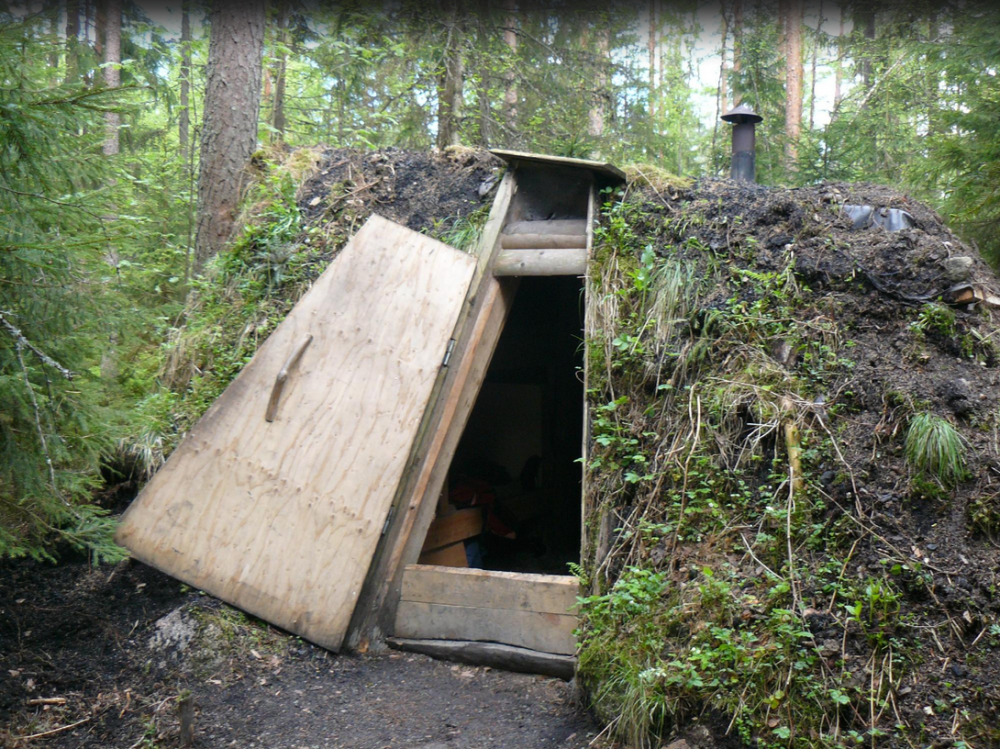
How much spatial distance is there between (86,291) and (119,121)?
33.7 feet

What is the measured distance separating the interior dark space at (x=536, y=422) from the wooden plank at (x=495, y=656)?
250 cm

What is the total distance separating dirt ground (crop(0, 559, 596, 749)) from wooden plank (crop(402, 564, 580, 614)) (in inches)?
13.8

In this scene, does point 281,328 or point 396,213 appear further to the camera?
point 396,213

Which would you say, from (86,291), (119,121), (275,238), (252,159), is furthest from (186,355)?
(119,121)

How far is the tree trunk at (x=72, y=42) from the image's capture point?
451 centimetres

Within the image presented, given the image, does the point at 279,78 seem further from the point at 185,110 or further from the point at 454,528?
the point at 454,528

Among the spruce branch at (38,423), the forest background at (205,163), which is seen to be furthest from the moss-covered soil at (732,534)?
the spruce branch at (38,423)

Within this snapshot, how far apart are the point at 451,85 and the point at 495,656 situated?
22.3 feet

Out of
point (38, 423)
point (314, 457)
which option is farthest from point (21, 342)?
point (314, 457)

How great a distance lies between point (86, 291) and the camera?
3.66m

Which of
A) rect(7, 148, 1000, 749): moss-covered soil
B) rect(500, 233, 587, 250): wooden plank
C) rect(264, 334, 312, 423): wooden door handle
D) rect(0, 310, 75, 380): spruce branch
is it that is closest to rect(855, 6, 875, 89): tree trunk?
rect(7, 148, 1000, 749): moss-covered soil

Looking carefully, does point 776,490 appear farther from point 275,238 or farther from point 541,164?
point 275,238

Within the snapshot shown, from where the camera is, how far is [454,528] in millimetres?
5184

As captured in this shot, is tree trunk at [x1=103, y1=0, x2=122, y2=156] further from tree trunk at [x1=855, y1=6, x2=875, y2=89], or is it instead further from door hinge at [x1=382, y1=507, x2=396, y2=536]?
tree trunk at [x1=855, y1=6, x2=875, y2=89]
